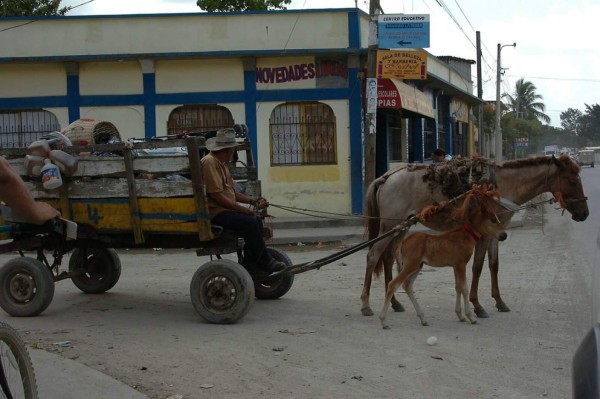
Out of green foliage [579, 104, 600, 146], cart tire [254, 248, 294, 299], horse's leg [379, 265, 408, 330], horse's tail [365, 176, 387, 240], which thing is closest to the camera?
horse's leg [379, 265, 408, 330]

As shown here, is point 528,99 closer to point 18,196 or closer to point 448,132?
point 448,132

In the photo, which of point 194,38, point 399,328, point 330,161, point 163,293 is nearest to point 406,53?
point 330,161

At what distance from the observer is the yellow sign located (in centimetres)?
1773

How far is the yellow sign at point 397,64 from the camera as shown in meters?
17.7

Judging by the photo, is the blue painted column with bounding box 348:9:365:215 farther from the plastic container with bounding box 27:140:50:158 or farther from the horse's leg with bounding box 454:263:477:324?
the plastic container with bounding box 27:140:50:158

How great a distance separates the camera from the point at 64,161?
26.2 feet

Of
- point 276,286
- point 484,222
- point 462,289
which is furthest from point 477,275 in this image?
point 276,286

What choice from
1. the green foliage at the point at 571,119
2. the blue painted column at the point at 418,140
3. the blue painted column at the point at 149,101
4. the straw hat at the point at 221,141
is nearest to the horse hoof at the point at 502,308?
the straw hat at the point at 221,141

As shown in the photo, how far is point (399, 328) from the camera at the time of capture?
751cm

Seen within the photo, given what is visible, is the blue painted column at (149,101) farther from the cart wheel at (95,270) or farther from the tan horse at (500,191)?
the tan horse at (500,191)

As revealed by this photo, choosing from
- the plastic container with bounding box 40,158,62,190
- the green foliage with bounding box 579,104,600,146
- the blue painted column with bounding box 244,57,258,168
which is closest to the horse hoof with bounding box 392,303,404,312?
the plastic container with bounding box 40,158,62,190

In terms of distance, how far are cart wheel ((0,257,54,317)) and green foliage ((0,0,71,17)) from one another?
2023cm

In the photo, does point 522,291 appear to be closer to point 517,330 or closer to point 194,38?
point 517,330

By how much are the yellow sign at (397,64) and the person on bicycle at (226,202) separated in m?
10.3
